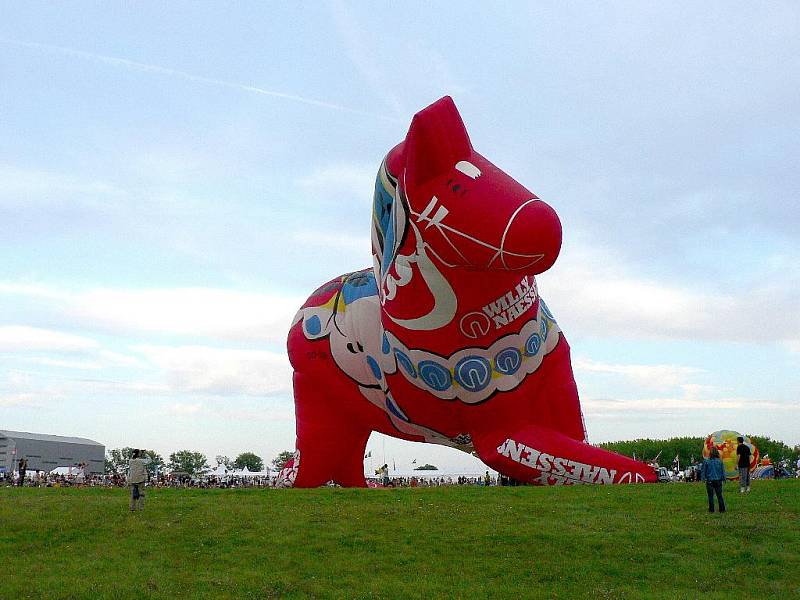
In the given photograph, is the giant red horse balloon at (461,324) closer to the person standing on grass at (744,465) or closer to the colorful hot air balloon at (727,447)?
the person standing on grass at (744,465)

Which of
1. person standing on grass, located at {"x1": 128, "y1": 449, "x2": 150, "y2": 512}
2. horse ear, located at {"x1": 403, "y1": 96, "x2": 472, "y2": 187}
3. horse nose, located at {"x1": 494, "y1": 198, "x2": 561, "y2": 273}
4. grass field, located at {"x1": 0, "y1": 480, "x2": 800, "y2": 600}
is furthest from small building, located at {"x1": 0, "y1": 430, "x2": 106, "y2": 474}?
horse nose, located at {"x1": 494, "y1": 198, "x2": 561, "y2": 273}

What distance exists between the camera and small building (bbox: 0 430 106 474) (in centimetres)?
6669

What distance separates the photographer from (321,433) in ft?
60.7

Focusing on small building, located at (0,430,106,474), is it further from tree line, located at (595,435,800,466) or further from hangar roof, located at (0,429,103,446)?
tree line, located at (595,435,800,466)

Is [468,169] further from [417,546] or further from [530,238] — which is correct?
[417,546]

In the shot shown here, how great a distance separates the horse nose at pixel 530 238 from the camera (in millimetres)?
12211

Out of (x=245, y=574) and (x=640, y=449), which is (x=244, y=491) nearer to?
(x=245, y=574)

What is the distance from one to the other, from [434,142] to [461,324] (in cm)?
309

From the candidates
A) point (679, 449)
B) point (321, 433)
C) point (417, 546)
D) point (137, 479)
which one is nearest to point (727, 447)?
point (321, 433)

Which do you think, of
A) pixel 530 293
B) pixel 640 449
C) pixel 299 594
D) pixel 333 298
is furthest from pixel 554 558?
pixel 640 449

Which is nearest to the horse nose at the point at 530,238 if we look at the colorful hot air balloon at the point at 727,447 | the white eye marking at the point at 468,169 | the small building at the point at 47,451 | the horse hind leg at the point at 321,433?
the white eye marking at the point at 468,169

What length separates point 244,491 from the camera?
16.3m

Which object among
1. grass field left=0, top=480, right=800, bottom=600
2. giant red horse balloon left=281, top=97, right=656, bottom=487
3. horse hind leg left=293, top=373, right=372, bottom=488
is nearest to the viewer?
grass field left=0, top=480, right=800, bottom=600

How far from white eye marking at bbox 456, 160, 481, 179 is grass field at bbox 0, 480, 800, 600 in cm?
506
